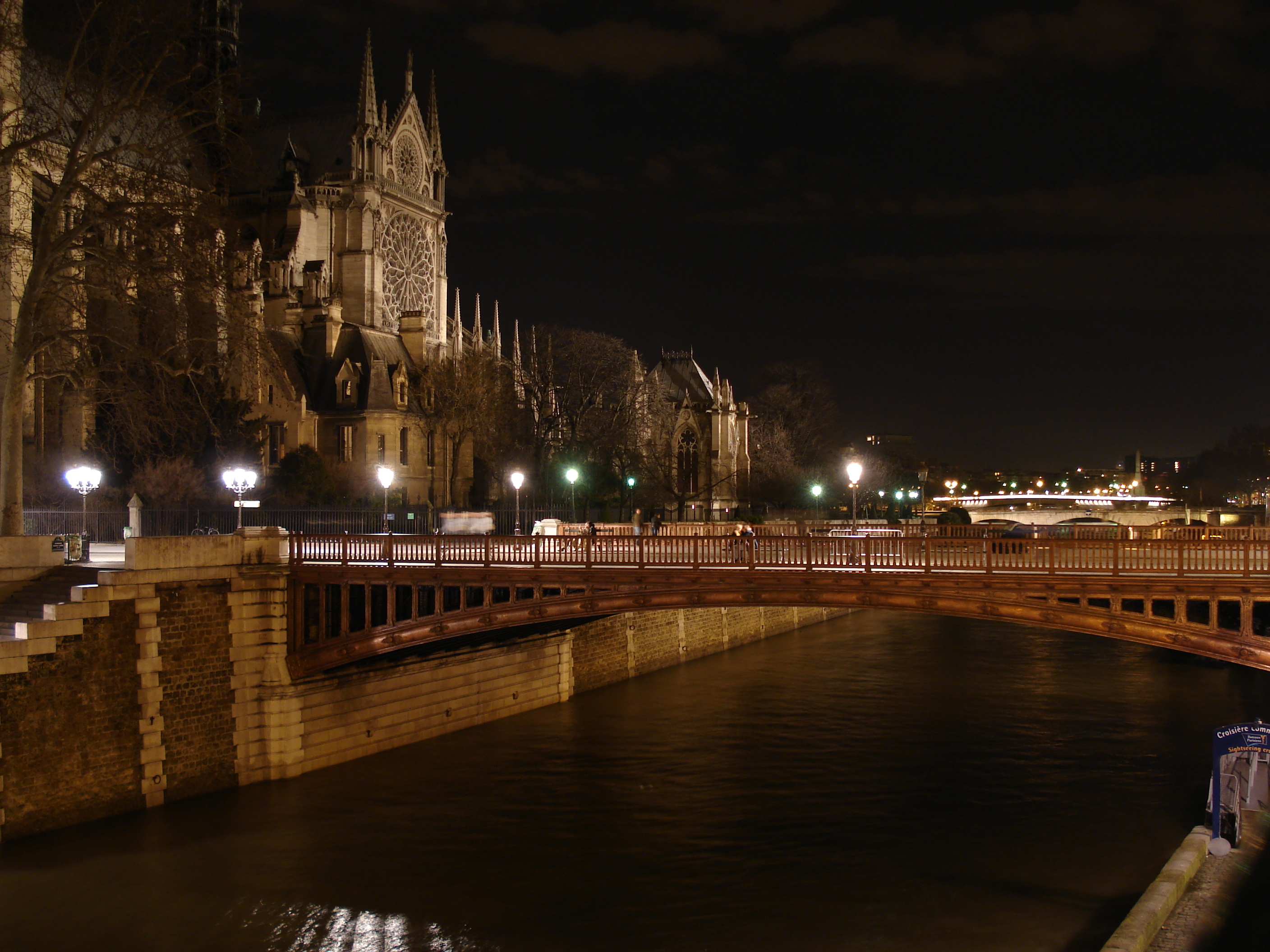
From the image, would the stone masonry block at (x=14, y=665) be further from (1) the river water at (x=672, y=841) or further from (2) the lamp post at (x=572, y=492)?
(2) the lamp post at (x=572, y=492)

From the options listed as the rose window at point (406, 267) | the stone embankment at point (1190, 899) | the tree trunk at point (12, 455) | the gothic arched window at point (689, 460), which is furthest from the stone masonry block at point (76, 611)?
the gothic arched window at point (689, 460)

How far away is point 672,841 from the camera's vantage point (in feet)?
67.4

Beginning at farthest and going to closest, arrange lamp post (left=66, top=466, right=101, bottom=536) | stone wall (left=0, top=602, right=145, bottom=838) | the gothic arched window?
the gothic arched window, lamp post (left=66, top=466, right=101, bottom=536), stone wall (left=0, top=602, right=145, bottom=838)

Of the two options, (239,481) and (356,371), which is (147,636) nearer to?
(239,481)

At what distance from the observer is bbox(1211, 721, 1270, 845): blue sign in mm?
16891

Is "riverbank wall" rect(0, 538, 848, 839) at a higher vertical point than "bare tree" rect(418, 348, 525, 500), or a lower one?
lower

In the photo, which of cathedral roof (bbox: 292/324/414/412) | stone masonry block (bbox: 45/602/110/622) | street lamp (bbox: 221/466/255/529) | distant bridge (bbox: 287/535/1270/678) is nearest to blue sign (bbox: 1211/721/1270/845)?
distant bridge (bbox: 287/535/1270/678)

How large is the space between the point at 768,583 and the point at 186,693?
11379 mm

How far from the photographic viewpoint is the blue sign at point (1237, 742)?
16891mm

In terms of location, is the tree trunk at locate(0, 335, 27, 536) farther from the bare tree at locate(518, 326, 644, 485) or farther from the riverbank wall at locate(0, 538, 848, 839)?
the bare tree at locate(518, 326, 644, 485)

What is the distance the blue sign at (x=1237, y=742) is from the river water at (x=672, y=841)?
90.1 inches

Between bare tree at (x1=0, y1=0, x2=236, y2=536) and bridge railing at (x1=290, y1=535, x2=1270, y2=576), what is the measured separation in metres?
5.82

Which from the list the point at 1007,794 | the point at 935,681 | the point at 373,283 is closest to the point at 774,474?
the point at 373,283

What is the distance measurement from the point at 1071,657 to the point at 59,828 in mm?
34549
